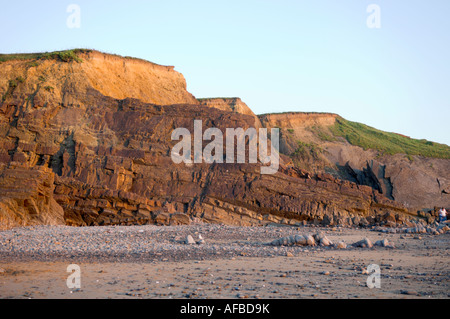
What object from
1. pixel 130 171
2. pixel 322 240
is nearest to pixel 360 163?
pixel 130 171

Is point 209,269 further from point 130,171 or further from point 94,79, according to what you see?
point 94,79

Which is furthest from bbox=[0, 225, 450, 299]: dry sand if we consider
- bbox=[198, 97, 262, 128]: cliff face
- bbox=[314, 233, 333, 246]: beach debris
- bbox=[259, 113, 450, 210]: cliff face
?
bbox=[198, 97, 262, 128]: cliff face

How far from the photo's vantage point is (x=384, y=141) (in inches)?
2031

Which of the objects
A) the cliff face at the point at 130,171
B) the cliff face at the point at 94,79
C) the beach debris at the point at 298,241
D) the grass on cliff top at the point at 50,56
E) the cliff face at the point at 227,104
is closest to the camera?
the beach debris at the point at 298,241

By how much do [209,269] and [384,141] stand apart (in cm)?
4744

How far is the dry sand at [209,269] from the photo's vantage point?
6.39 meters

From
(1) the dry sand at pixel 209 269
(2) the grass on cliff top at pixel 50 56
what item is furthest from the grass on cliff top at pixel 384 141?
(1) the dry sand at pixel 209 269

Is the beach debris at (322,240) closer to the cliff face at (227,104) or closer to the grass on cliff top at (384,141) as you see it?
the cliff face at (227,104)

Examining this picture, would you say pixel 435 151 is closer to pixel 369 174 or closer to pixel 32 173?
pixel 369 174

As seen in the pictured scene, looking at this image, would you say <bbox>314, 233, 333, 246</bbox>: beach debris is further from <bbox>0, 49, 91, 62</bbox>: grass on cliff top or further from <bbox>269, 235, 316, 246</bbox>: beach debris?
<bbox>0, 49, 91, 62</bbox>: grass on cliff top

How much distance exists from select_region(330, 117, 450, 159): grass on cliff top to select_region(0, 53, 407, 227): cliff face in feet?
76.2

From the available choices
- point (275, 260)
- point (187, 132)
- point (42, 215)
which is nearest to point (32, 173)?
point (42, 215)

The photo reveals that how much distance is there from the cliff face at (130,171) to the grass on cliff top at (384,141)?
23.2 m

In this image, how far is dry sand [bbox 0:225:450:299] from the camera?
21.0 feet
